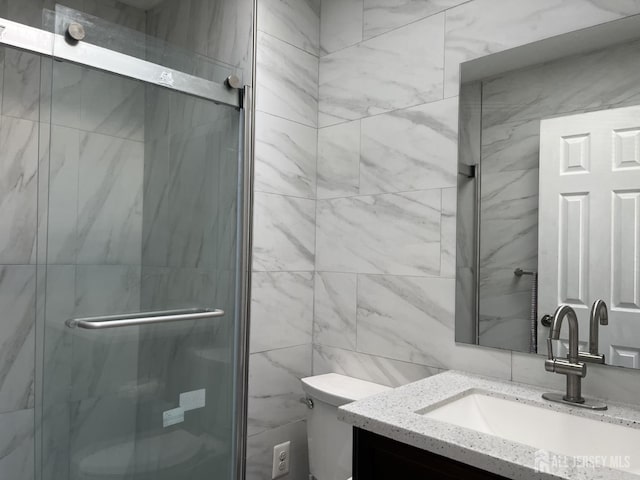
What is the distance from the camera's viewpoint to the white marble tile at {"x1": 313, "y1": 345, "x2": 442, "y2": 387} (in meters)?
1.68

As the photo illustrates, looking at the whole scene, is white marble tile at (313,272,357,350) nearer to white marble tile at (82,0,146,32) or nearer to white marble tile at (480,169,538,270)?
white marble tile at (480,169,538,270)

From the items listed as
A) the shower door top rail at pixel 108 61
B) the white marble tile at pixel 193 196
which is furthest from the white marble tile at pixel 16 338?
the shower door top rail at pixel 108 61

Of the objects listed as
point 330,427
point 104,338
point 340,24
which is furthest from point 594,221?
point 104,338

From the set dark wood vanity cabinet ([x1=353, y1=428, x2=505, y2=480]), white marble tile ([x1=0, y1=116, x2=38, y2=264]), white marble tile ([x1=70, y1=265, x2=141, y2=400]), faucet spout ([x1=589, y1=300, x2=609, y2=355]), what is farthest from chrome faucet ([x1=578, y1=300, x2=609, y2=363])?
white marble tile ([x1=0, y1=116, x2=38, y2=264])

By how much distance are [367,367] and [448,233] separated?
24.7 inches

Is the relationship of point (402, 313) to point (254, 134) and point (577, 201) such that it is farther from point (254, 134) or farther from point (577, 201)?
point (254, 134)

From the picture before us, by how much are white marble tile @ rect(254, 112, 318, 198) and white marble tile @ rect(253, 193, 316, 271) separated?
0.04 metres

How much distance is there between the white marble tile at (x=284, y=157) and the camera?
1.81m

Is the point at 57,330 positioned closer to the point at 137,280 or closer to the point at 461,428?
the point at 137,280

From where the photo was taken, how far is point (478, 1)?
5.03 feet

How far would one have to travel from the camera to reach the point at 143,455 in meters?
1.40

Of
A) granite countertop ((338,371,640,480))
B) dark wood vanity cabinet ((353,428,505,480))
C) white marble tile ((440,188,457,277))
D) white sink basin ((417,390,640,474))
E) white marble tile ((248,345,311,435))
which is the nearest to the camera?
granite countertop ((338,371,640,480))

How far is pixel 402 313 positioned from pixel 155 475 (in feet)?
3.23

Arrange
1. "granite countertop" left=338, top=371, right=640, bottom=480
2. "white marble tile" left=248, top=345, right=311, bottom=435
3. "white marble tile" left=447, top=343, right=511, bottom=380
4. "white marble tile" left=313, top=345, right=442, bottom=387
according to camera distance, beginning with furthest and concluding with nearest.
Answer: "white marble tile" left=248, top=345, right=311, bottom=435 < "white marble tile" left=313, top=345, right=442, bottom=387 < "white marble tile" left=447, top=343, right=511, bottom=380 < "granite countertop" left=338, top=371, right=640, bottom=480
